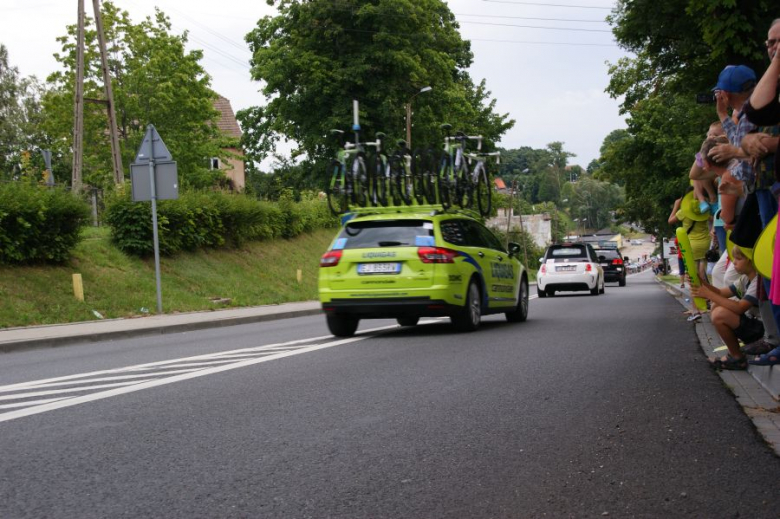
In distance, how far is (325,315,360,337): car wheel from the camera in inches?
503

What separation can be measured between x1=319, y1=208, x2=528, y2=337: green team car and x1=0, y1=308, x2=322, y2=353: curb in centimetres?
422

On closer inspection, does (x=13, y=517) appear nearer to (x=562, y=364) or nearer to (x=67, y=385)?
(x=67, y=385)

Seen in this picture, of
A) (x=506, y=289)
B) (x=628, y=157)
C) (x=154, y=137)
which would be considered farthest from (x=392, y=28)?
(x=506, y=289)

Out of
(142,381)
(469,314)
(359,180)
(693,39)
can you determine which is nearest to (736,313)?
(142,381)

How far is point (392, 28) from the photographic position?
1597 inches

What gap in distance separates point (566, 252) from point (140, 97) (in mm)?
25103

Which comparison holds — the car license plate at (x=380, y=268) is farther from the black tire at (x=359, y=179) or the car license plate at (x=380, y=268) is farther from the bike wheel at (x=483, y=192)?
the bike wheel at (x=483, y=192)

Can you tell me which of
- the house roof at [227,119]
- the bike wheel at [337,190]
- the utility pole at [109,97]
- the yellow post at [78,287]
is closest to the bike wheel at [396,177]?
the bike wheel at [337,190]

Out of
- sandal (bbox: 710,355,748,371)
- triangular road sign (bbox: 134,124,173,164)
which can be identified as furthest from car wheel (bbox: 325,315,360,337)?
triangular road sign (bbox: 134,124,173,164)

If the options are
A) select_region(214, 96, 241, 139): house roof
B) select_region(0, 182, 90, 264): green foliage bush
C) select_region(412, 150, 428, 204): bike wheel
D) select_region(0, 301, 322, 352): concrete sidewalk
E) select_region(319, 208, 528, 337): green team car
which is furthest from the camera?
select_region(214, 96, 241, 139): house roof

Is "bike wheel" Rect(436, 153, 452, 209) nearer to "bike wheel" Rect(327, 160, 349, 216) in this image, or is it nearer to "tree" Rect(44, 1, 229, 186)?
"bike wheel" Rect(327, 160, 349, 216)

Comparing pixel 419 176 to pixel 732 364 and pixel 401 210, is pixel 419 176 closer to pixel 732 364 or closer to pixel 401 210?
pixel 401 210

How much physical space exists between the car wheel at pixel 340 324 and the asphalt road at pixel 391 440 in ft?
9.39

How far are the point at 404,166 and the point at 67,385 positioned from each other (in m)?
8.89
